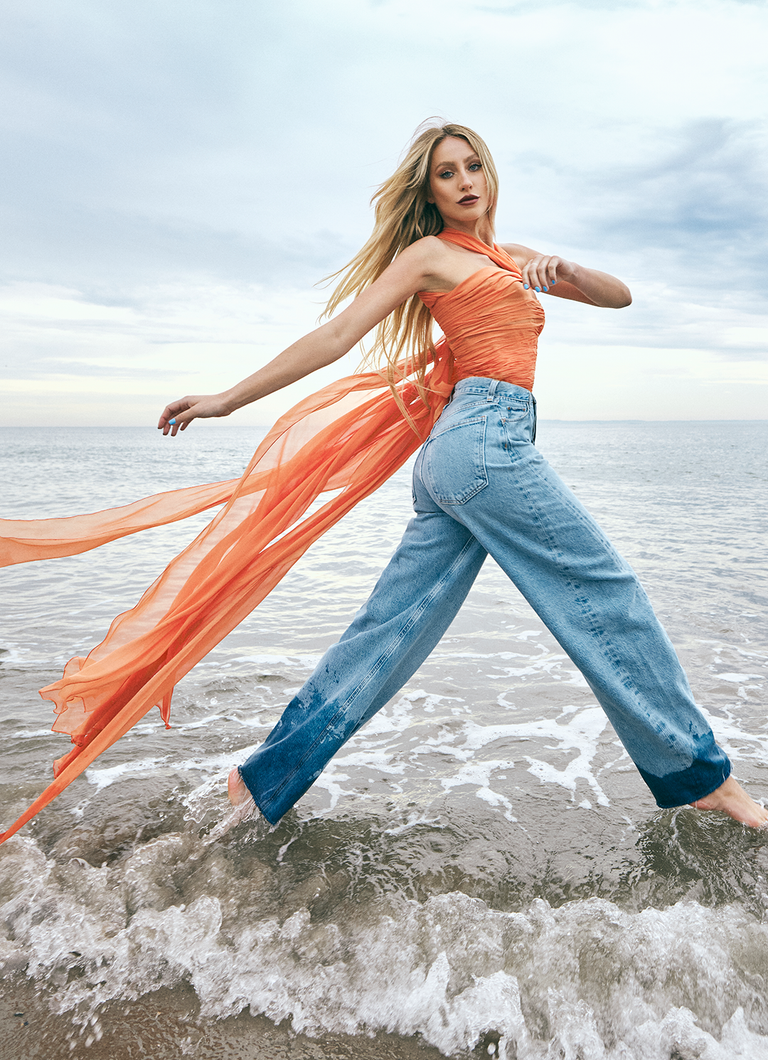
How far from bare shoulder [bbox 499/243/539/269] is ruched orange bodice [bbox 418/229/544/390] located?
0.45 metres

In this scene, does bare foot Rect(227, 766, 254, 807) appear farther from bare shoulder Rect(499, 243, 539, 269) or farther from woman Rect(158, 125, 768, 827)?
bare shoulder Rect(499, 243, 539, 269)

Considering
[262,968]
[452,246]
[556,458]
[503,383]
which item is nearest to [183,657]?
[262,968]

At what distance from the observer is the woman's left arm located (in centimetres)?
236

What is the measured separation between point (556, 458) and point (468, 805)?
2782 centimetres

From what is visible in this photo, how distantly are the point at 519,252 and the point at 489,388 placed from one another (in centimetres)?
85

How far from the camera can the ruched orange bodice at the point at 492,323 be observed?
7.84ft

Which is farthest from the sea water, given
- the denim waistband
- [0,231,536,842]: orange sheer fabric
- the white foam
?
the denim waistband

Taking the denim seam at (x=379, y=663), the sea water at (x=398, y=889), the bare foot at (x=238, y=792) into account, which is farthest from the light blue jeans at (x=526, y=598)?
the sea water at (x=398, y=889)

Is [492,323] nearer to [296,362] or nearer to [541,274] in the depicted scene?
[541,274]

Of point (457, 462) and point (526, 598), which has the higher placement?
point (457, 462)

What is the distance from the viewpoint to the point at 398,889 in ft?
7.48

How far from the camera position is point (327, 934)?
82.1 inches

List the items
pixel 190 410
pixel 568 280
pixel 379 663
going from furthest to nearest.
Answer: pixel 568 280
pixel 379 663
pixel 190 410

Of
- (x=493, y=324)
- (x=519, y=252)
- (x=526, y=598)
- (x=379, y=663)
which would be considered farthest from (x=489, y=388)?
(x=379, y=663)
